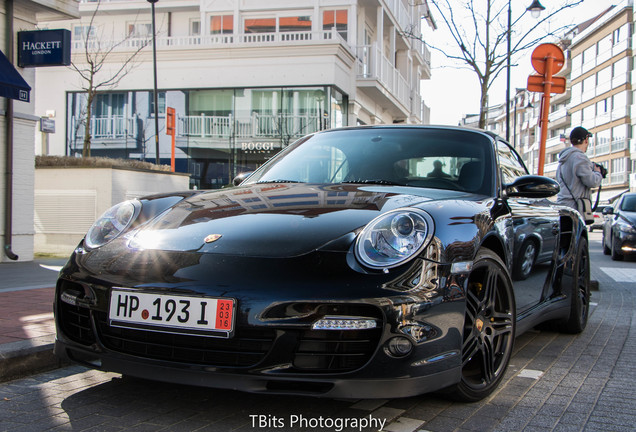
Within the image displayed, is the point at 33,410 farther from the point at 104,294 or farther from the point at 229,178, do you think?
the point at 229,178

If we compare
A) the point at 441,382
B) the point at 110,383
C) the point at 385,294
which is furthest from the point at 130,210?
the point at 441,382

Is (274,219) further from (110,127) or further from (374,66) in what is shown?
(374,66)

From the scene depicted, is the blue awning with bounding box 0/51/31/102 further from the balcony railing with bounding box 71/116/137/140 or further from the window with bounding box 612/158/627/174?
the window with bounding box 612/158/627/174

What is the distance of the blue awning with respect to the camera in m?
7.72

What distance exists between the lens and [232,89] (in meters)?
20.7

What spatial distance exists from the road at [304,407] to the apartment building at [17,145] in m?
6.07

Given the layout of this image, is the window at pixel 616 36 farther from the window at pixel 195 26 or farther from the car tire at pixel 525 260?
the car tire at pixel 525 260

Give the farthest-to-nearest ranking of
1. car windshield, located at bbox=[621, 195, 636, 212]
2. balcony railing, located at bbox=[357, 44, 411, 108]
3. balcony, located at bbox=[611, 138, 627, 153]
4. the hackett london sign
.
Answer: balcony, located at bbox=[611, 138, 627, 153], balcony railing, located at bbox=[357, 44, 411, 108], car windshield, located at bbox=[621, 195, 636, 212], the hackett london sign

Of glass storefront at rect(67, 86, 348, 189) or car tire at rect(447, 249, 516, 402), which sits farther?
glass storefront at rect(67, 86, 348, 189)

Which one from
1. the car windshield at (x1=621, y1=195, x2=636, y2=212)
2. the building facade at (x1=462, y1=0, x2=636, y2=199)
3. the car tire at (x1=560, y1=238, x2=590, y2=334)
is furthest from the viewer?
the building facade at (x1=462, y1=0, x2=636, y2=199)

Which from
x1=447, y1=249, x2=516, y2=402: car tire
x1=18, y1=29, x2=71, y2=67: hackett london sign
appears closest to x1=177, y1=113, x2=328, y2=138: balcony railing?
x1=18, y1=29, x2=71, y2=67: hackett london sign

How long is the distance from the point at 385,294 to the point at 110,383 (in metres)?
1.59

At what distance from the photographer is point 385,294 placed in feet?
7.69

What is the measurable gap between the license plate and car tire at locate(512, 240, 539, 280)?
1.75 meters
